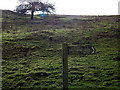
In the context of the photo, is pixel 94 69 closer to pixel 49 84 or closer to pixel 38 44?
pixel 49 84

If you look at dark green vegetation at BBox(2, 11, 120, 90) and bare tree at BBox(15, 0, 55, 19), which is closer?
dark green vegetation at BBox(2, 11, 120, 90)

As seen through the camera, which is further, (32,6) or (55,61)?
(32,6)

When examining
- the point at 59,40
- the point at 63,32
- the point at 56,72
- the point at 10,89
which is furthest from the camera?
the point at 63,32

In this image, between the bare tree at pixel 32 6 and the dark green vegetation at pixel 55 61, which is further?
the bare tree at pixel 32 6

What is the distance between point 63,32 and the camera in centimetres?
2348

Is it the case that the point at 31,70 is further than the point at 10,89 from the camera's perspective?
Yes

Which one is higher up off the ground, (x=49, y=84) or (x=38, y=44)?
(x=38, y=44)

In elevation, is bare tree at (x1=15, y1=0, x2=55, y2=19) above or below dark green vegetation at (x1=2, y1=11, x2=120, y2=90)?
above

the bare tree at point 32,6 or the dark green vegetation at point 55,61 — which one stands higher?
the bare tree at point 32,6

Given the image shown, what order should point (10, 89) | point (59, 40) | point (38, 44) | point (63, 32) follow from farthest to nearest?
point (63, 32), point (59, 40), point (38, 44), point (10, 89)

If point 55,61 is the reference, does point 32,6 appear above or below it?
above

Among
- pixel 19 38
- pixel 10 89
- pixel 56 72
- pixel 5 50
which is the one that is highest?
pixel 19 38

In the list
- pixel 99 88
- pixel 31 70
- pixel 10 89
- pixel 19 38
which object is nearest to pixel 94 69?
pixel 99 88

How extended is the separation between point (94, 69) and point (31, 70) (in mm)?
5822
